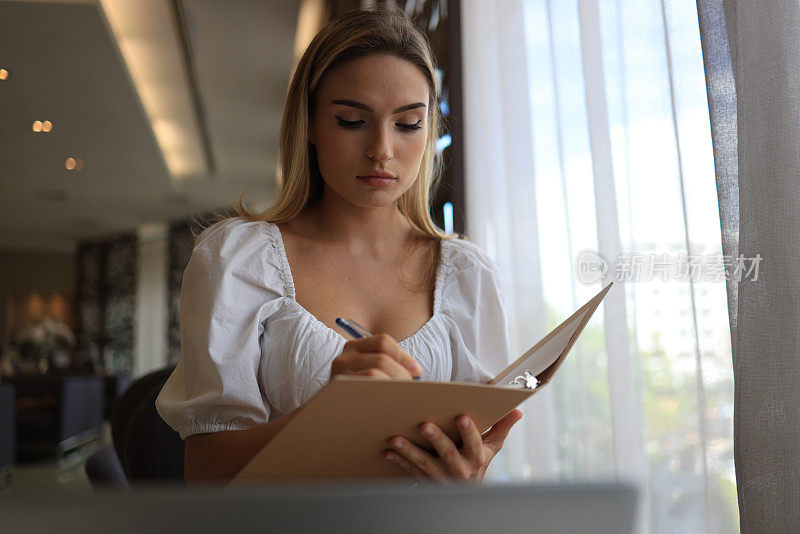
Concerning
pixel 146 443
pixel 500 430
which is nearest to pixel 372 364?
pixel 500 430

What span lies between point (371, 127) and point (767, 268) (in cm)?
68

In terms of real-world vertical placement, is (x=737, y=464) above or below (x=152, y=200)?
below

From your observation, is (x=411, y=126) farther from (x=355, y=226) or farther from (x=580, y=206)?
(x=580, y=206)

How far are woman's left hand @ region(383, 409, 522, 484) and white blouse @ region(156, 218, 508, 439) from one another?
280 millimetres

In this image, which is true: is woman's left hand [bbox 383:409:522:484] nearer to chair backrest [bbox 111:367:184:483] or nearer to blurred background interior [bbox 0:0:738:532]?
blurred background interior [bbox 0:0:738:532]

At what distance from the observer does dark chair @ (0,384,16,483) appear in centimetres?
519

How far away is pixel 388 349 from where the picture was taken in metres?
0.83

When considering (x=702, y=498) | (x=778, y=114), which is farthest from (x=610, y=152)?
(x=702, y=498)

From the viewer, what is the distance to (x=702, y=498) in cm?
126

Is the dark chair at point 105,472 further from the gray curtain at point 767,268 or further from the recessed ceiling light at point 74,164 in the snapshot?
the recessed ceiling light at point 74,164

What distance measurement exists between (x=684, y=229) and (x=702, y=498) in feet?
1.62

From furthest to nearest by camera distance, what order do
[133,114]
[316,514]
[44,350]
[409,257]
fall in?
[44,350], [133,114], [409,257], [316,514]

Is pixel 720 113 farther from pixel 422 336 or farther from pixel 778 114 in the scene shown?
pixel 422 336

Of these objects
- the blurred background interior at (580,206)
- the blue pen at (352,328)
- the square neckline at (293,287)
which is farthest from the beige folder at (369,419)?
the blurred background interior at (580,206)
